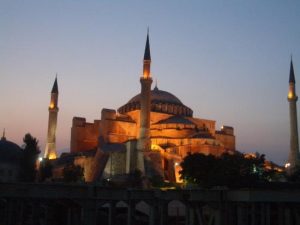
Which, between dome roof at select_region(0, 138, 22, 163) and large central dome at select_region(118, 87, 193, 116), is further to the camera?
large central dome at select_region(118, 87, 193, 116)

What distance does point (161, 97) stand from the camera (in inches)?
2953

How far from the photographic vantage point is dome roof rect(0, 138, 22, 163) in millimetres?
51250

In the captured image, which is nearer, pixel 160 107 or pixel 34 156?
pixel 34 156

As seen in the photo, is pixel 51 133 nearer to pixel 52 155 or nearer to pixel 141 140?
pixel 52 155

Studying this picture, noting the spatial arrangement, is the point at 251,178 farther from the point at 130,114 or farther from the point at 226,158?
the point at 130,114

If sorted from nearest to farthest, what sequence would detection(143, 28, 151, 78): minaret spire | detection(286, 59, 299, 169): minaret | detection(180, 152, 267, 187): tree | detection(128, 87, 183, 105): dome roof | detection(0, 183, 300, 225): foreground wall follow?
1. detection(0, 183, 300, 225): foreground wall
2. detection(180, 152, 267, 187): tree
3. detection(286, 59, 299, 169): minaret
4. detection(143, 28, 151, 78): minaret spire
5. detection(128, 87, 183, 105): dome roof

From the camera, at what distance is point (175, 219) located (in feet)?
129

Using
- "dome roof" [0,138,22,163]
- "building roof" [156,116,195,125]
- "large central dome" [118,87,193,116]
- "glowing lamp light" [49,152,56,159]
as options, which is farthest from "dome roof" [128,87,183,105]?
"dome roof" [0,138,22,163]

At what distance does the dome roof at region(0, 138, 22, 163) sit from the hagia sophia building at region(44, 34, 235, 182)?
9.15 m

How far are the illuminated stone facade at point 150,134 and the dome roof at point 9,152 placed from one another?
984 cm

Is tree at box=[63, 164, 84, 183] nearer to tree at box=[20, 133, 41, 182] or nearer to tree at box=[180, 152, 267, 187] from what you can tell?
tree at box=[20, 133, 41, 182]

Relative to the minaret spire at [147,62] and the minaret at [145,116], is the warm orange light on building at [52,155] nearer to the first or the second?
the minaret at [145,116]

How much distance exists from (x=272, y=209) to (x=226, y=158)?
642cm

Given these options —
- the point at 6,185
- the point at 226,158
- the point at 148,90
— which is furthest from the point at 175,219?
the point at 148,90
